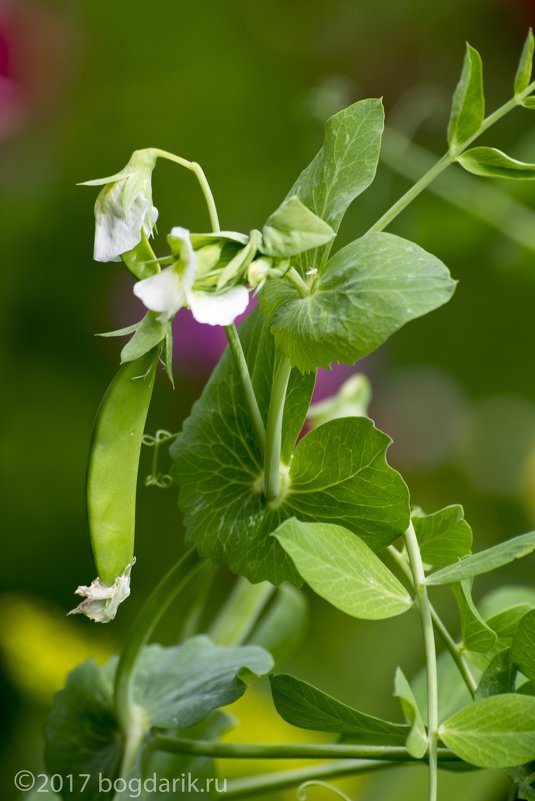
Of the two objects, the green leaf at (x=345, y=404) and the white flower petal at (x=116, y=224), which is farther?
the green leaf at (x=345, y=404)

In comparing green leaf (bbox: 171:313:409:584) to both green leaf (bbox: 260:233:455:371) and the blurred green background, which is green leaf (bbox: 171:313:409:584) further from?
the blurred green background

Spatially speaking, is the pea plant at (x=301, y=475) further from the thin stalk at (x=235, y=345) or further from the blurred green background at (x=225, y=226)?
the blurred green background at (x=225, y=226)

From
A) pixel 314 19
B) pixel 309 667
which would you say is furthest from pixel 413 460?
pixel 314 19

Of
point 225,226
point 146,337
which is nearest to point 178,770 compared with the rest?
point 146,337

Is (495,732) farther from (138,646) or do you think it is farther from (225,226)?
(225,226)

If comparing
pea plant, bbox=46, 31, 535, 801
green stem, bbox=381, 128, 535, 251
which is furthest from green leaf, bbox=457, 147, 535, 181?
green stem, bbox=381, 128, 535, 251

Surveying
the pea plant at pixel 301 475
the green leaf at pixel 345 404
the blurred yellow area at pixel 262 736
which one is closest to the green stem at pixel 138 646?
the pea plant at pixel 301 475
